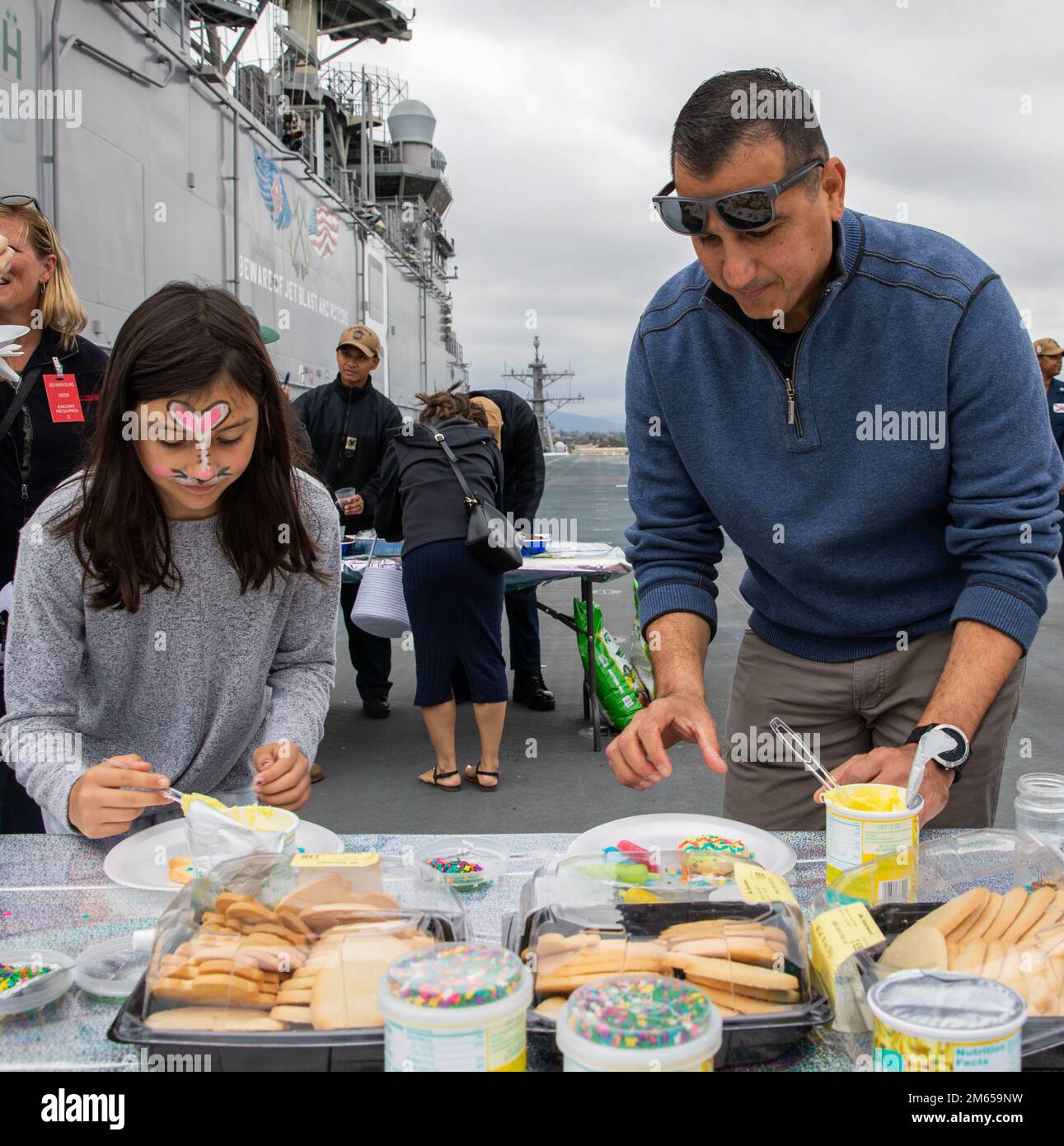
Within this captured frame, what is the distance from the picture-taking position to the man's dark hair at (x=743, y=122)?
182 cm

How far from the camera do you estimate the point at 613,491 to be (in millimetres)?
32312

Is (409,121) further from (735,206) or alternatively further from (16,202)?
(735,206)

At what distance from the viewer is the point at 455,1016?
3.04 feet

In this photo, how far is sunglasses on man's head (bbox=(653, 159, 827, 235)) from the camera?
1.81m

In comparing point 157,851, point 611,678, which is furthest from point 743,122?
point 611,678

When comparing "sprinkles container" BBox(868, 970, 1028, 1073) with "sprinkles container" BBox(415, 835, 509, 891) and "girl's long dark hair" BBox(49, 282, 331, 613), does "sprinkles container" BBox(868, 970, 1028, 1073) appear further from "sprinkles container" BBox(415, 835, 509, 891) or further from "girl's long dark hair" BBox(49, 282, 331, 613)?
"girl's long dark hair" BBox(49, 282, 331, 613)

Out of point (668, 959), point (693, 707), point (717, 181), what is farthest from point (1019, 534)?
point (668, 959)

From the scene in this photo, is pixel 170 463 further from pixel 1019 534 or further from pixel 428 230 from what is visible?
pixel 428 230

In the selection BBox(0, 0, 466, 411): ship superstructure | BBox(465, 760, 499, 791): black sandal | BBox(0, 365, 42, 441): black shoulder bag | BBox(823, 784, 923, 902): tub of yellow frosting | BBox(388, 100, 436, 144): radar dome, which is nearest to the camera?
BBox(823, 784, 923, 902): tub of yellow frosting

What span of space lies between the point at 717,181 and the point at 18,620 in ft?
5.21

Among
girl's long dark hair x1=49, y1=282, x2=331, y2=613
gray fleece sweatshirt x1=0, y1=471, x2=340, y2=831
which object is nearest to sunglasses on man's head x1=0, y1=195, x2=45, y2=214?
girl's long dark hair x1=49, y1=282, x2=331, y2=613

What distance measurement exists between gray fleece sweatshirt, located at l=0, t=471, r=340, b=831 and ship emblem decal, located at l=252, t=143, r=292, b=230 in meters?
16.1

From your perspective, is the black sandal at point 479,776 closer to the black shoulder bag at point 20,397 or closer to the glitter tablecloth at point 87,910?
the black shoulder bag at point 20,397

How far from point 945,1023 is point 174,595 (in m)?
1.72
